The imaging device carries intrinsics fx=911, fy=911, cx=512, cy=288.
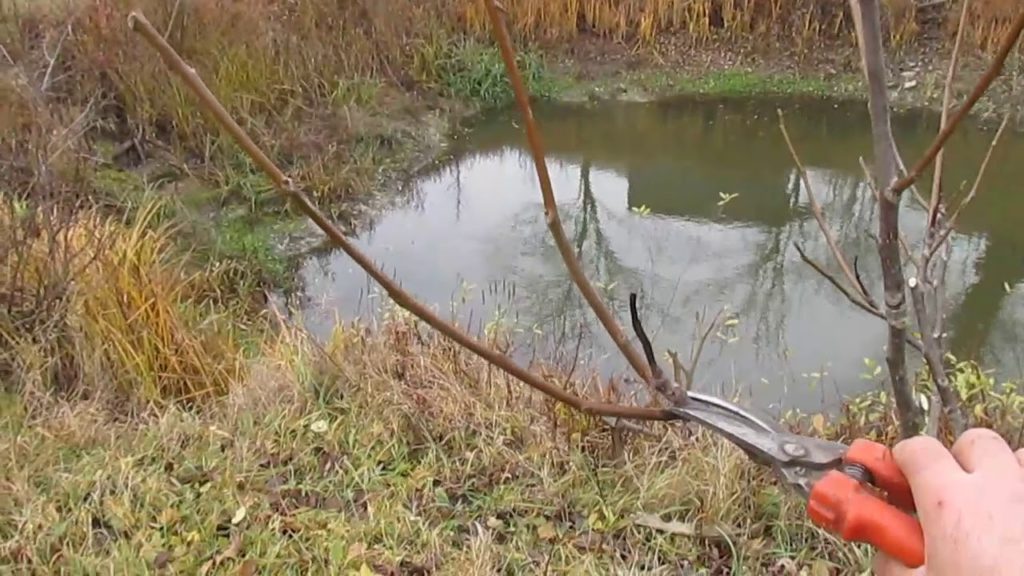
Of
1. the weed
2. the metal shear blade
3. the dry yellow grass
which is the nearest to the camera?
the metal shear blade

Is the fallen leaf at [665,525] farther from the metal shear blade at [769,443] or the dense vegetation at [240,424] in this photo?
the metal shear blade at [769,443]

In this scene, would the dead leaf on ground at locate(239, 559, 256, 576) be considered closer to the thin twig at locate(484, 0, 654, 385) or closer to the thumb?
the thin twig at locate(484, 0, 654, 385)

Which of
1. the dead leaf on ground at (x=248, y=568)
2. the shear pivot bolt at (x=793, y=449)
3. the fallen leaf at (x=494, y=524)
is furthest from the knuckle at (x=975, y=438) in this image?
the dead leaf on ground at (x=248, y=568)

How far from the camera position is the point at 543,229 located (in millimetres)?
5887

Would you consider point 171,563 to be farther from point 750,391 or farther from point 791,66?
point 791,66

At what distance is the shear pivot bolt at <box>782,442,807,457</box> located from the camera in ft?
3.92

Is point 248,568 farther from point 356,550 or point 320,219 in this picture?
point 320,219

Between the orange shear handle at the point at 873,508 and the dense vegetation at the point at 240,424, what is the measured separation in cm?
131

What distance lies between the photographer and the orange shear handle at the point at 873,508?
95 centimetres

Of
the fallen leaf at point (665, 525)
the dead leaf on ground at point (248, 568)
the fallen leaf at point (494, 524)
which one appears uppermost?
the dead leaf on ground at point (248, 568)

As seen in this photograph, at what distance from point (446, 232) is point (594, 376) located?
2724mm

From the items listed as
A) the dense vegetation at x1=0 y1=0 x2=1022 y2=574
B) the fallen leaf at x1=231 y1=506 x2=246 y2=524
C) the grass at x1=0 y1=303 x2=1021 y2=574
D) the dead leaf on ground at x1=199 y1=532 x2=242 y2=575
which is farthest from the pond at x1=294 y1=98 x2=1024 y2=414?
the dead leaf on ground at x1=199 y1=532 x2=242 y2=575

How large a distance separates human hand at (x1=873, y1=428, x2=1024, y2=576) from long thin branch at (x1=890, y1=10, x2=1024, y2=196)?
0.99 feet

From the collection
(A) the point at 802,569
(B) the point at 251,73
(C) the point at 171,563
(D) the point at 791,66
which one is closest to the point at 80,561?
(C) the point at 171,563
